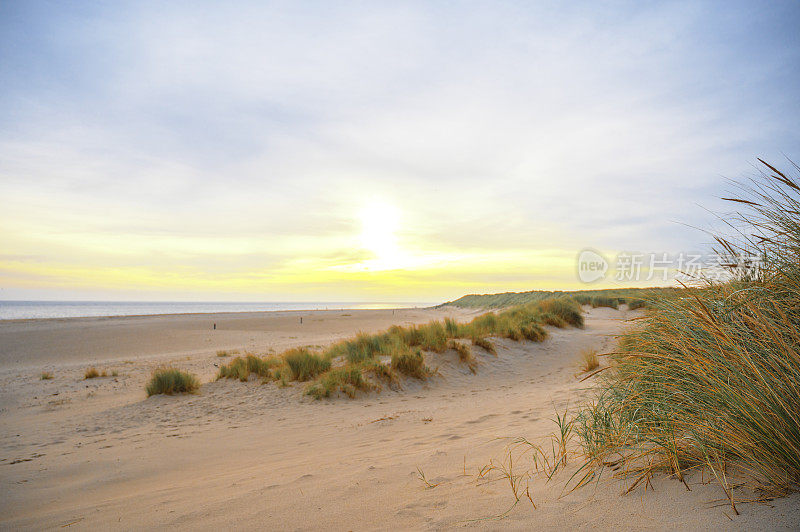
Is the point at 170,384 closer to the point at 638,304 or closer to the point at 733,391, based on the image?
the point at 733,391

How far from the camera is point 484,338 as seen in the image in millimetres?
12180

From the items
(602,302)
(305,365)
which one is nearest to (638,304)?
(602,302)

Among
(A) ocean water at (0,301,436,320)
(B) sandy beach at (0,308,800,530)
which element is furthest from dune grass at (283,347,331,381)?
(A) ocean water at (0,301,436,320)

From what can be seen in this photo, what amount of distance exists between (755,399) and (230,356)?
16.2m

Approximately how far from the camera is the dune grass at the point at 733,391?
1972 mm

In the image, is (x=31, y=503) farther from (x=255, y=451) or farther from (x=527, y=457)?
(x=527, y=457)

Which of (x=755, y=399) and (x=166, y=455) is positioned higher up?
(x=755, y=399)

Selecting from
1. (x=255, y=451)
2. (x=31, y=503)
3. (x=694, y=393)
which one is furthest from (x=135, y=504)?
(x=694, y=393)

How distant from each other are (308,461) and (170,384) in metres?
5.88

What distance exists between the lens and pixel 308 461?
15.0ft

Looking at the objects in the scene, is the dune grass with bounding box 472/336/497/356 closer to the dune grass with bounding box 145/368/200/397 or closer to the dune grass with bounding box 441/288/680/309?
the dune grass with bounding box 441/288/680/309

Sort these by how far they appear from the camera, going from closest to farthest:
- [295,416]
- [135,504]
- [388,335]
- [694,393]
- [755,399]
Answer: [755,399]
[694,393]
[135,504]
[295,416]
[388,335]

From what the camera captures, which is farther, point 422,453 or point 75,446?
point 75,446

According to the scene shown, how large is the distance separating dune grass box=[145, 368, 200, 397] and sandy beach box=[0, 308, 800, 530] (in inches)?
12.3
